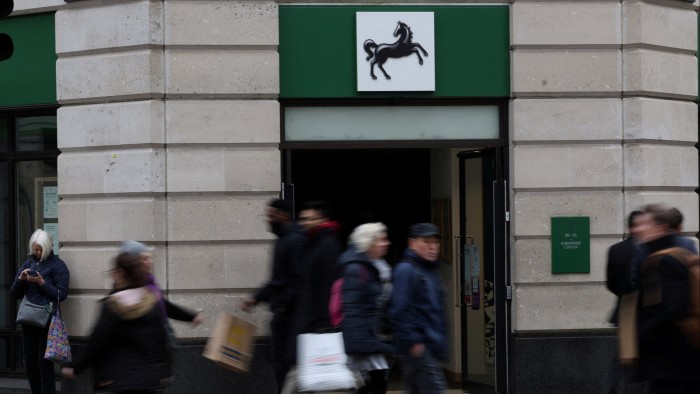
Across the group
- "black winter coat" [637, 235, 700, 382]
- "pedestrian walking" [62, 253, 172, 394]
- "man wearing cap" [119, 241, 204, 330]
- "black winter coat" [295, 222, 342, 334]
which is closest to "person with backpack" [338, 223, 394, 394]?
"black winter coat" [295, 222, 342, 334]

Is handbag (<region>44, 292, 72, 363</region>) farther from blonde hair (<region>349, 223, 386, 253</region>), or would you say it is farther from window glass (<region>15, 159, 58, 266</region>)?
blonde hair (<region>349, 223, 386, 253</region>)

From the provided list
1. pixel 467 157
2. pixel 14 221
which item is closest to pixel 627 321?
pixel 467 157

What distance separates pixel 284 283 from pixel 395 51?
3423 mm

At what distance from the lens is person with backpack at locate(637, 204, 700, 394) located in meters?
6.64

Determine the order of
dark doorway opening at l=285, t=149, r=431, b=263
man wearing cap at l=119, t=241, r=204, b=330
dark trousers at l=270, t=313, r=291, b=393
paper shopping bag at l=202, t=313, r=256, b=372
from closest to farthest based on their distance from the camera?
man wearing cap at l=119, t=241, r=204, b=330
paper shopping bag at l=202, t=313, r=256, b=372
dark trousers at l=270, t=313, r=291, b=393
dark doorway opening at l=285, t=149, r=431, b=263

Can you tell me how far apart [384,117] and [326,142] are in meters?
0.68

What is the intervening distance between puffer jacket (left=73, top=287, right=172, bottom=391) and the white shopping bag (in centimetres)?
169

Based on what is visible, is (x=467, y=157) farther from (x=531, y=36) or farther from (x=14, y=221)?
(x=14, y=221)

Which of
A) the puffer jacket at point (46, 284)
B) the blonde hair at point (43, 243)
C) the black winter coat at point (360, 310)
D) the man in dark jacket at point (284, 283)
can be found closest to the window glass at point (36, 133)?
the blonde hair at point (43, 243)

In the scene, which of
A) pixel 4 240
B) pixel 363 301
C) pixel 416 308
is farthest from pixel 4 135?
pixel 416 308

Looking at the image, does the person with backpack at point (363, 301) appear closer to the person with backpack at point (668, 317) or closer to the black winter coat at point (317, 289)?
the black winter coat at point (317, 289)

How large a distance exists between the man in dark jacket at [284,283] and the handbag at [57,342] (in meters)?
2.86

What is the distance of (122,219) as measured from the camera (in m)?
11.7

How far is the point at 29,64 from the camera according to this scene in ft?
41.6
